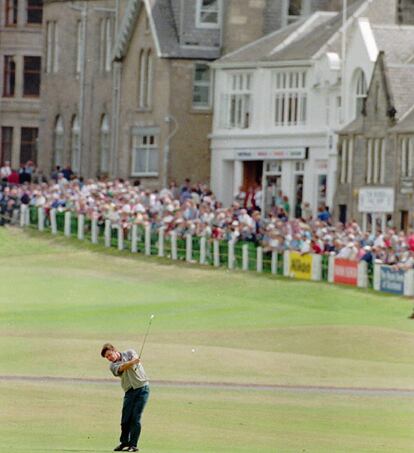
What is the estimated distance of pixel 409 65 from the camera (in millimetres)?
86125

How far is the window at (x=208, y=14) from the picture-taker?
102562 millimetres

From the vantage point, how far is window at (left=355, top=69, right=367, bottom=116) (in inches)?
3536

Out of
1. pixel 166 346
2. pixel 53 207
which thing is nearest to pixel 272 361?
pixel 166 346

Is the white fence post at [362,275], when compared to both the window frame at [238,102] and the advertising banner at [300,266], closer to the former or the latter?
the advertising banner at [300,266]

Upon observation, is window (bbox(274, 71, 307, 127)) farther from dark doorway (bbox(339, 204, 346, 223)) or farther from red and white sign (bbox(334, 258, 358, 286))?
red and white sign (bbox(334, 258, 358, 286))

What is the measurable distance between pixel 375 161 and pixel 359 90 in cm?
433

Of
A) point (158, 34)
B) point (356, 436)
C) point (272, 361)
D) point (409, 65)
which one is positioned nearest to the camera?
point (356, 436)

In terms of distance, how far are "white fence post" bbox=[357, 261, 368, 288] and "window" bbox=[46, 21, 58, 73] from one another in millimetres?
42769

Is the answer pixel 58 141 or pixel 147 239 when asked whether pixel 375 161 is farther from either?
pixel 58 141

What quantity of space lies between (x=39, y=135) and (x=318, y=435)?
243ft

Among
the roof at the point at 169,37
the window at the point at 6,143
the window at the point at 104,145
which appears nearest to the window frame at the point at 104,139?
the window at the point at 104,145

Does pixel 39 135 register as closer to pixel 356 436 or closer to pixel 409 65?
pixel 409 65

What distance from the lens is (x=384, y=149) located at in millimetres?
86438

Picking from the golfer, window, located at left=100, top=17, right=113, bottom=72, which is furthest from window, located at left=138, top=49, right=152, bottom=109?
the golfer
